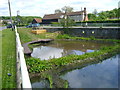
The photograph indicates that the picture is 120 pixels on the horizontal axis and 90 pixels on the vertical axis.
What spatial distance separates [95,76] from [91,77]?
323mm

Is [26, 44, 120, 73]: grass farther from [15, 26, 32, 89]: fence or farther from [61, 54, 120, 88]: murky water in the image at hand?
[15, 26, 32, 89]: fence

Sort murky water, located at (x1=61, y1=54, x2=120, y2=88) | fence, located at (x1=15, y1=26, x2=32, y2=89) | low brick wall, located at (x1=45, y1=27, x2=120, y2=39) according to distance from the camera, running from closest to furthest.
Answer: fence, located at (x1=15, y1=26, x2=32, y2=89) → murky water, located at (x1=61, y1=54, x2=120, y2=88) → low brick wall, located at (x1=45, y1=27, x2=120, y2=39)

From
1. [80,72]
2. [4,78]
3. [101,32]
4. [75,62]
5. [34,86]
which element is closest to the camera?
[4,78]

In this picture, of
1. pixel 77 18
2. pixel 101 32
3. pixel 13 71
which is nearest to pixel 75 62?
pixel 13 71

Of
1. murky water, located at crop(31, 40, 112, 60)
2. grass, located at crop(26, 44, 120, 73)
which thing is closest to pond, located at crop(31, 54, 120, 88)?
grass, located at crop(26, 44, 120, 73)

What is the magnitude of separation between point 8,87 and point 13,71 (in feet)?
4.80

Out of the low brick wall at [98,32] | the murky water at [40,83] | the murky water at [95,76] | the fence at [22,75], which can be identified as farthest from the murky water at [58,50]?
the fence at [22,75]

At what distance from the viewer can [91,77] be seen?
7.91 metres

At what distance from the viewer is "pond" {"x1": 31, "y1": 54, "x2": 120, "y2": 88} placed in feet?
22.8

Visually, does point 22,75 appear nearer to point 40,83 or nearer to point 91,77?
point 40,83

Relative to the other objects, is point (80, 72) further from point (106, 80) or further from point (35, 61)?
point (35, 61)

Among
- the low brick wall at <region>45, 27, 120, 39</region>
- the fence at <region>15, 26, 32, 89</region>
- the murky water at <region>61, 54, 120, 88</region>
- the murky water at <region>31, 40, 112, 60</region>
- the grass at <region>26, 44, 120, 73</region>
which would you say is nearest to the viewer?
the fence at <region>15, 26, 32, 89</region>

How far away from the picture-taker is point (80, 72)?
8867 mm

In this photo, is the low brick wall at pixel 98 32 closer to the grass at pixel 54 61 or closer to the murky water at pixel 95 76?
the grass at pixel 54 61
